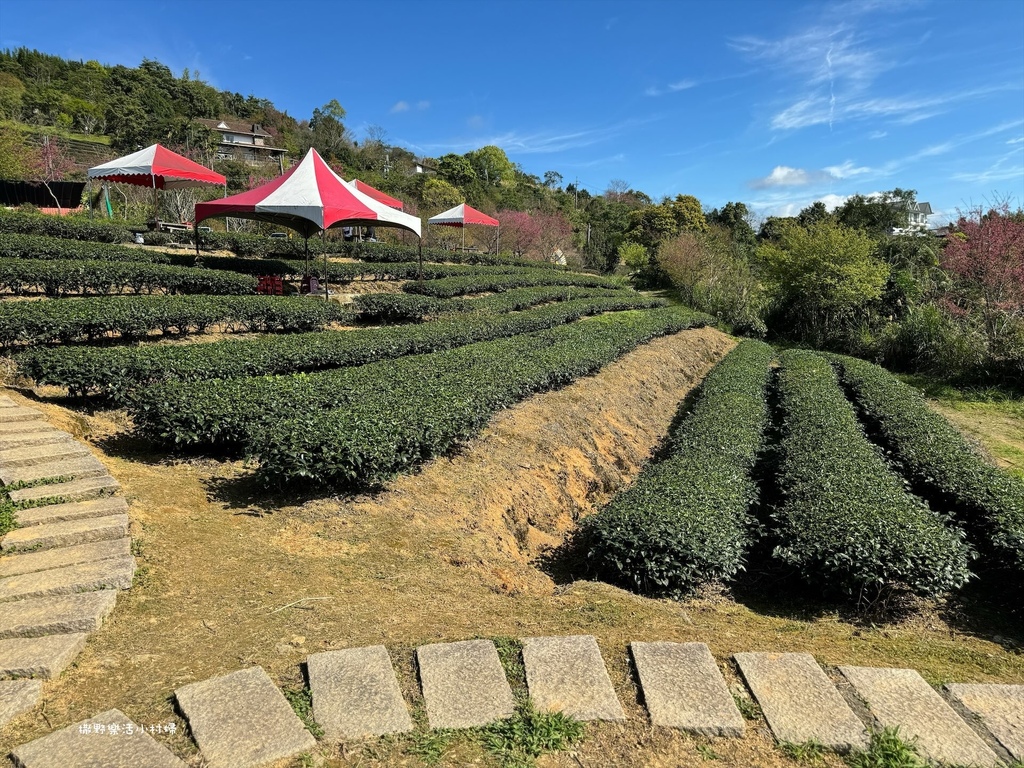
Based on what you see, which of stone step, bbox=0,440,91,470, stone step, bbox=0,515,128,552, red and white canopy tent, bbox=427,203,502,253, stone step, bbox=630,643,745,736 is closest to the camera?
stone step, bbox=630,643,745,736

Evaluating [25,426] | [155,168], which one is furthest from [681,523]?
[155,168]

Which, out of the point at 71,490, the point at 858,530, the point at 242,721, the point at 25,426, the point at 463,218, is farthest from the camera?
the point at 463,218

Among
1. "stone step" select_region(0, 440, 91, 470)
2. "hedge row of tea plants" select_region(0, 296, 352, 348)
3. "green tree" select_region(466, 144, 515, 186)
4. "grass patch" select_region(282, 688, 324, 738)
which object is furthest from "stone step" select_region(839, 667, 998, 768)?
"green tree" select_region(466, 144, 515, 186)

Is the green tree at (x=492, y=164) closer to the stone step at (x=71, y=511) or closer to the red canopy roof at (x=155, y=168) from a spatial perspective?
the red canopy roof at (x=155, y=168)

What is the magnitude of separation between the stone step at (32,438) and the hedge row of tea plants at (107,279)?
4.68 meters

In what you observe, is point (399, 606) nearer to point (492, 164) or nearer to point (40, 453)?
point (40, 453)

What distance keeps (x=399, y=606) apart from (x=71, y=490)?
7.69ft

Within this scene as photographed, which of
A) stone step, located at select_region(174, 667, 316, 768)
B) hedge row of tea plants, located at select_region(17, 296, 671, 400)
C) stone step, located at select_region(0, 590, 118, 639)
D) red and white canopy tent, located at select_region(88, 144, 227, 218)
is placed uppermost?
red and white canopy tent, located at select_region(88, 144, 227, 218)

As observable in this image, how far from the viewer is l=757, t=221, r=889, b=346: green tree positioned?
683 inches

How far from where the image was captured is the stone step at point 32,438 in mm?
3933

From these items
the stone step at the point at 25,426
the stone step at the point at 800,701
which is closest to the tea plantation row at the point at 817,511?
the stone step at the point at 800,701

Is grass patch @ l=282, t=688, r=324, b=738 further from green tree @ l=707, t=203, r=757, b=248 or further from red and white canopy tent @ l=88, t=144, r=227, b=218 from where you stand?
green tree @ l=707, t=203, r=757, b=248

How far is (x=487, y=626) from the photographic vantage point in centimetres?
272

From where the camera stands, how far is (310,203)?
9.90 m
